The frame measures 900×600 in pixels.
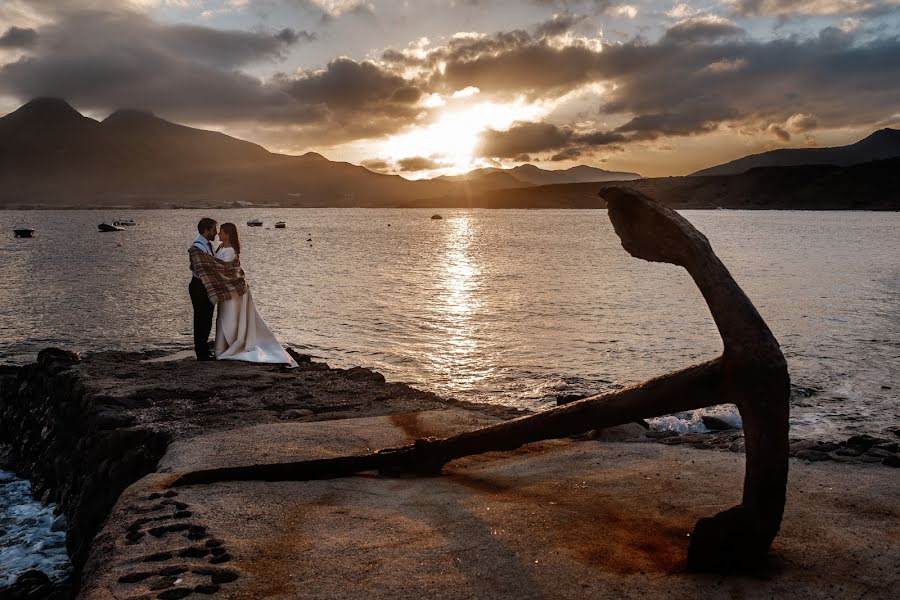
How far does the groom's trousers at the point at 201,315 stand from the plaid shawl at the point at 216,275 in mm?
152

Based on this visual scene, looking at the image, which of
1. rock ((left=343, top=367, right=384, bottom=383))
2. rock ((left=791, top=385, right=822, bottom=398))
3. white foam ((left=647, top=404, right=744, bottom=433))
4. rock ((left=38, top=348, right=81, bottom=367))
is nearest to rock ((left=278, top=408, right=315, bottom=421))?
rock ((left=343, top=367, right=384, bottom=383))

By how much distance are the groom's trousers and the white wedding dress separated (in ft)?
0.66

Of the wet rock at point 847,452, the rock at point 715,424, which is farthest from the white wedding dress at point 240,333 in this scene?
the wet rock at point 847,452

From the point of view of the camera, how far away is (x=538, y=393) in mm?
12695


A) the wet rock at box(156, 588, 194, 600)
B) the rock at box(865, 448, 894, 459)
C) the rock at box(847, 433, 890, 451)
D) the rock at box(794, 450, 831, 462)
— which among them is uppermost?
the wet rock at box(156, 588, 194, 600)

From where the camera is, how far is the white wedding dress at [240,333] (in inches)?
462

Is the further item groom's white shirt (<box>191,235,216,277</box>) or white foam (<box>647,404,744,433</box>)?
groom's white shirt (<box>191,235,216,277</box>)

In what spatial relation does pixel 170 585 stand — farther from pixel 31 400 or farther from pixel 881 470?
pixel 31 400

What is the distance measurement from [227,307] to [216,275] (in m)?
0.60

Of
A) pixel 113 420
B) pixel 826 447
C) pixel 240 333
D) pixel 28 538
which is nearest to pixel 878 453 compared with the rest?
pixel 826 447

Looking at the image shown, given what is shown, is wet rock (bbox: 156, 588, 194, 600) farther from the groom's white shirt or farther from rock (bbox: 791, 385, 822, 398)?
rock (bbox: 791, 385, 822, 398)

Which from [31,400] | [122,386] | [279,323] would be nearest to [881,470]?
[122,386]

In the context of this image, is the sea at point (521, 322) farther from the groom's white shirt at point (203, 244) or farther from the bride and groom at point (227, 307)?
the groom's white shirt at point (203, 244)

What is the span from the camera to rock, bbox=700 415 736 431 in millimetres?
9883
